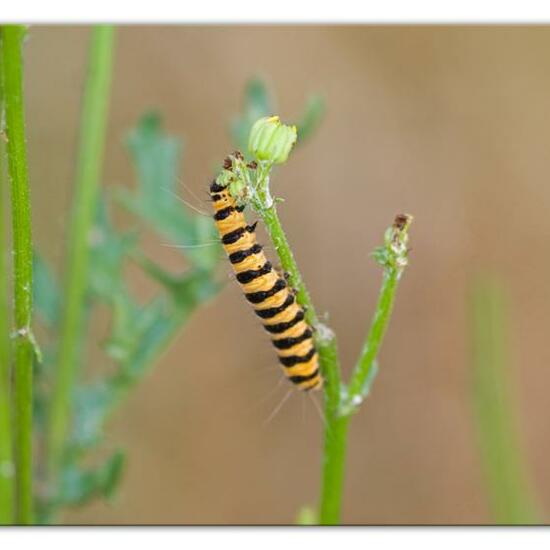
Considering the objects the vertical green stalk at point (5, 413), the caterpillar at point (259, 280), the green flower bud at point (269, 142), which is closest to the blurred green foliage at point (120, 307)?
the vertical green stalk at point (5, 413)

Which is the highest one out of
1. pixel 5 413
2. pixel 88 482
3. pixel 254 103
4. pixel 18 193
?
pixel 254 103

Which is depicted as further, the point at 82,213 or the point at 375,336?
the point at 82,213

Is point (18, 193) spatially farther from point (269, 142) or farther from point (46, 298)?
point (46, 298)

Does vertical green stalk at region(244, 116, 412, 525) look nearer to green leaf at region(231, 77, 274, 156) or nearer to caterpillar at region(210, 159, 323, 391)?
caterpillar at region(210, 159, 323, 391)

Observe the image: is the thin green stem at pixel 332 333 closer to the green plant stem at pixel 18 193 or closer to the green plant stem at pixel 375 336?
the green plant stem at pixel 375 336

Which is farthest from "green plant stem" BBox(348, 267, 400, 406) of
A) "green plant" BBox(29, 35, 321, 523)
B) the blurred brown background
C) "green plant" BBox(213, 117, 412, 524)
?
the blurred brown background

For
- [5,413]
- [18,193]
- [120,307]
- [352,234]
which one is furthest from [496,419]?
[352,234]
